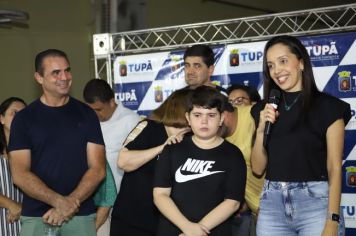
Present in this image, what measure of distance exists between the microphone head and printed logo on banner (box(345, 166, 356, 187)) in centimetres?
197

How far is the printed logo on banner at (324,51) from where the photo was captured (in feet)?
14.5

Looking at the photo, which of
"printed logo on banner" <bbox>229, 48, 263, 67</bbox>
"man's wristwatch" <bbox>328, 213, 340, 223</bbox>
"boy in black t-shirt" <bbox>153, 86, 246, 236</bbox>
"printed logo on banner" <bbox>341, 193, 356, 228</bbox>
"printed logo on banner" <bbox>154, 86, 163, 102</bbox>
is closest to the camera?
"man's wristwatch" <bbox>328, 213, 340, 223</bbox>

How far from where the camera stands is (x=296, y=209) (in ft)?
8.23

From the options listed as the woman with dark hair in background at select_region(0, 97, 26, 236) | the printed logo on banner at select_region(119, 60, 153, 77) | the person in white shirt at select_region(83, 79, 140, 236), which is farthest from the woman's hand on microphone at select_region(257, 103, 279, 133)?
the printed logo on banner at select_region(119, 60, 153, 77)

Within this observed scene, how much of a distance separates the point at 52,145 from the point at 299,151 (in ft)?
4.51

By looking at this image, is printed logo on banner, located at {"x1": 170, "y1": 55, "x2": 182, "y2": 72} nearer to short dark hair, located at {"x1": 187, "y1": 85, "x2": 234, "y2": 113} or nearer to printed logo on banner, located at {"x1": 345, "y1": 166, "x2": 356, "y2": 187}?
printed logo on banner, located at {"x1": 345, "y1": 166, "x2": 356, "y2": 187}

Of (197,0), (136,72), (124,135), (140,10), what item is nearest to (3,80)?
(140,10)

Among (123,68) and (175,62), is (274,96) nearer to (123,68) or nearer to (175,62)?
(175,62)

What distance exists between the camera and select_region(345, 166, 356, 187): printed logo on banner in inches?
171

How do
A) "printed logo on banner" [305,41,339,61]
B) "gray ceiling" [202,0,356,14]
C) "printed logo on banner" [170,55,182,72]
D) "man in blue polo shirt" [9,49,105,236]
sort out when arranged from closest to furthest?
1. "man in blue polo shirt" [9,49,105,236]
2. "printed logo on banner" [305,41,339,61]
3. "printed logo on banner" [170,55,182,72]
4. "gray ceiling" [202,0,356,14]

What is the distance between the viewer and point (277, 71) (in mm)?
2609

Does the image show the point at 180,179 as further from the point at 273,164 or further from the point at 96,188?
the point at 96,188

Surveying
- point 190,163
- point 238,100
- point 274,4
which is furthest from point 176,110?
point 274,4

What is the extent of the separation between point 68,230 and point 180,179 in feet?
2.77
